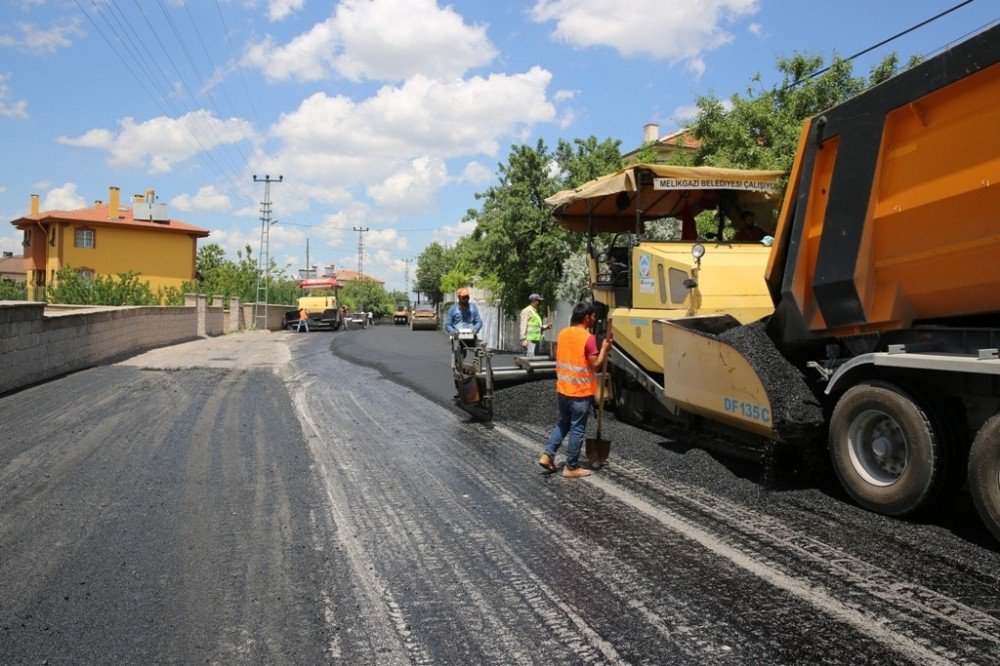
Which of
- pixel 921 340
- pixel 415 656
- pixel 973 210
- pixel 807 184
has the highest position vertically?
pixel 807 184

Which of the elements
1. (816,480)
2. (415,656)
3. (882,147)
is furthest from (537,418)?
(415,656)

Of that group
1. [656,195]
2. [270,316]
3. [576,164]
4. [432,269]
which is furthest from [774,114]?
[432,269]

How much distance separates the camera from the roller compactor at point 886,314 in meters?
4.34

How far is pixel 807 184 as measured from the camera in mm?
5582

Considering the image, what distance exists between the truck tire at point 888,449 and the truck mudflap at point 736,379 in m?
0.29

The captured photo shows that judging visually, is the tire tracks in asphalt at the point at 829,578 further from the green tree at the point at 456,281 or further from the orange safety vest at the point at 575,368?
the green tree at the point at 456,281

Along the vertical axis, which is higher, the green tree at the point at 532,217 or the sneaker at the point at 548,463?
the green tree at the point at 532,217

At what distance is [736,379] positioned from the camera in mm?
5777

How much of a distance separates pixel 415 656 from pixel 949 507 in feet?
12.2

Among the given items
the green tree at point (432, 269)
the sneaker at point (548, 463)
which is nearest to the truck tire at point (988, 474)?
the sneaker at point (548, 463)

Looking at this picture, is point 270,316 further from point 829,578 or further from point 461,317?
point 829,578

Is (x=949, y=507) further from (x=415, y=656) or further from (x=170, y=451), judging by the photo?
(x=170, y=451)

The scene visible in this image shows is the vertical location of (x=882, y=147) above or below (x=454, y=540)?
above

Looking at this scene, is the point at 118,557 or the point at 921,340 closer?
the point at 118,557
